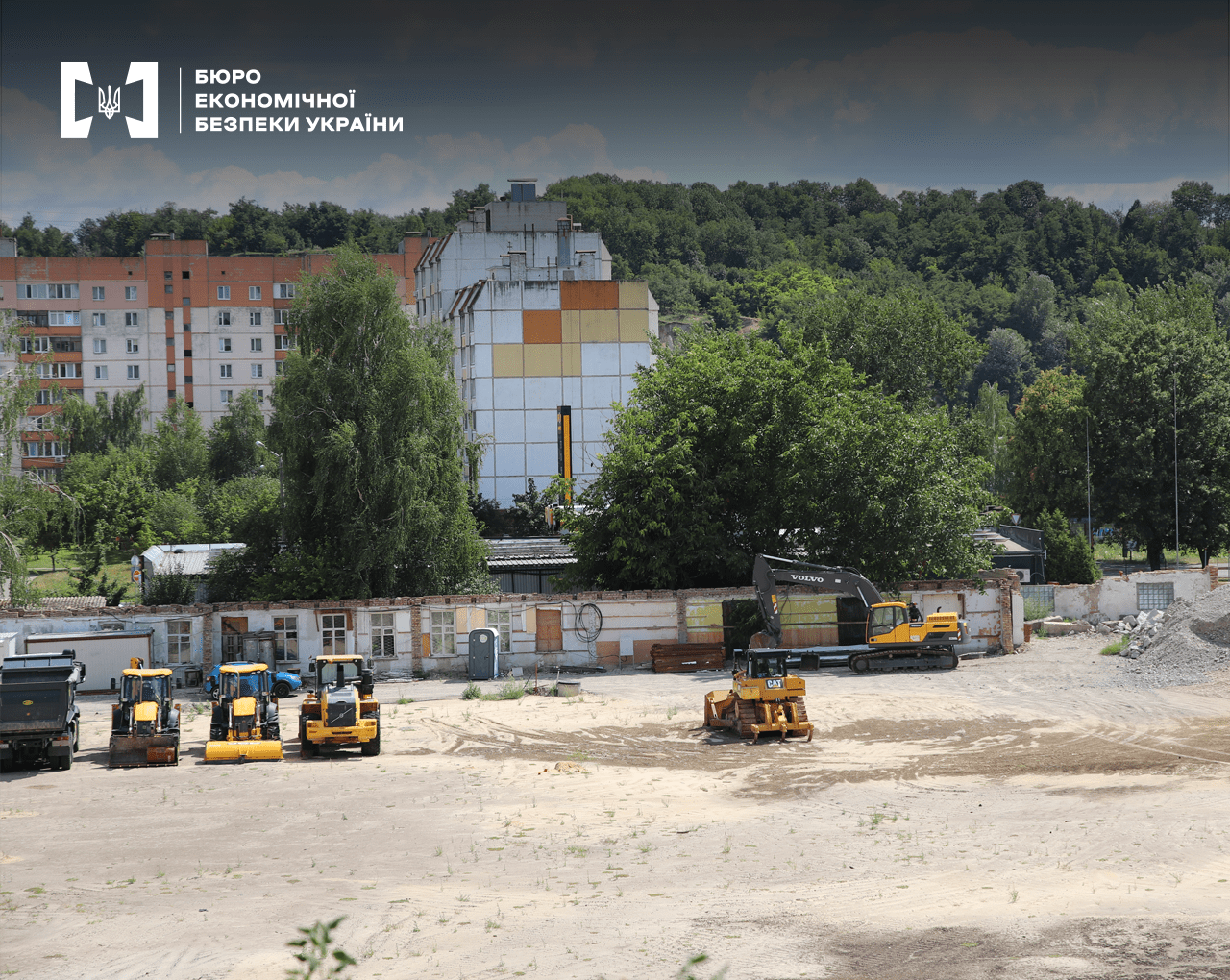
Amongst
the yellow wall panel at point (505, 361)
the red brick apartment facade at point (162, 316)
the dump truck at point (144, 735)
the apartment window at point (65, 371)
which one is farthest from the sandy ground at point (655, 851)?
the apartment window at point (65, 371)

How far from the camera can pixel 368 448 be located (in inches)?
1438

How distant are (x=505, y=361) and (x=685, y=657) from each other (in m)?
34.9

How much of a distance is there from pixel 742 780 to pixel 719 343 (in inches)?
978

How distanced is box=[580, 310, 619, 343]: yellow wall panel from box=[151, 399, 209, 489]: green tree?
32365 mm

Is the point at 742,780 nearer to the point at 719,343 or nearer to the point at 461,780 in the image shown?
the point at 461,780

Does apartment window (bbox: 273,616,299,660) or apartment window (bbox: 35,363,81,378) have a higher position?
apartment window (bbox: 35,363,81,378)

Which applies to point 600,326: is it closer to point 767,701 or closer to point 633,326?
point 633,326

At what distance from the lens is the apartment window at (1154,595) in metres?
41.9

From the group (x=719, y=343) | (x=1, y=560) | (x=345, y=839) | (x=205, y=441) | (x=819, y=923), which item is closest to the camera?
(x=819, y=923)

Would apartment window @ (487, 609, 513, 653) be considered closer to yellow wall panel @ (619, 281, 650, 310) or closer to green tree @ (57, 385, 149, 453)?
yellow wall panel @ (619, 281, 650, 310)

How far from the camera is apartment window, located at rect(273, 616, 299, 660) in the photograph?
111ft

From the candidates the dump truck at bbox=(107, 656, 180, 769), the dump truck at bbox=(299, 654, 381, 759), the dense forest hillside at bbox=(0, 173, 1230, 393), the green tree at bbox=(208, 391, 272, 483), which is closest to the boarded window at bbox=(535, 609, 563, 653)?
the dump truck at bbox=(299, 654, 381, 759)

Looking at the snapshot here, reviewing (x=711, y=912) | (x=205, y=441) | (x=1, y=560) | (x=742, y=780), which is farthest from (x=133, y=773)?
(x=205, y=441)

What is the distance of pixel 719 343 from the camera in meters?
43.4
